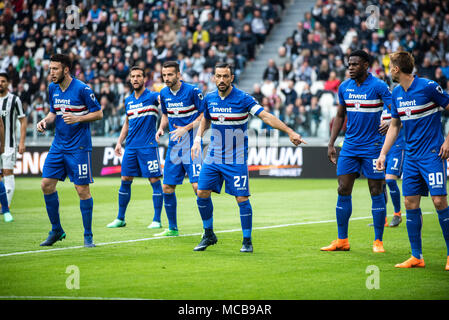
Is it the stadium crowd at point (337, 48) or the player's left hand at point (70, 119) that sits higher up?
the stadium crowd at point (337, 48)

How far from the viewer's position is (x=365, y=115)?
8.77m

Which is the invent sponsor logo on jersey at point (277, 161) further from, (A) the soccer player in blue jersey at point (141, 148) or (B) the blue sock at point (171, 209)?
(B) the blue sock at point (171, 209)

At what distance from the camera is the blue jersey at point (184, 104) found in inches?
417

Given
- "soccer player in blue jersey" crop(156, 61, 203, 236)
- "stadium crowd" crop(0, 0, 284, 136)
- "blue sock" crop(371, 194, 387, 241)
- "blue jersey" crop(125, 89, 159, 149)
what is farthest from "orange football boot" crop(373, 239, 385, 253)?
"stadium crowd" crop(0, 0, 284, 136)

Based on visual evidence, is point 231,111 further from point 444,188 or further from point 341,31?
point 341,31

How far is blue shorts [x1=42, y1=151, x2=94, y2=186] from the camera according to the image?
8945 mm

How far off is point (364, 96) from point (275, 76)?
15.0 metres

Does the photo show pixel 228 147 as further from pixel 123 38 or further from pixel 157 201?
pixel 123 38

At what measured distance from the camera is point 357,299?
602cm

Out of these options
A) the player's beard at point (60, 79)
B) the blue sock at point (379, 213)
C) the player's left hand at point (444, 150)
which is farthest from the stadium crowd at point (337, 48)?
the player's left hand at point (444, 150)

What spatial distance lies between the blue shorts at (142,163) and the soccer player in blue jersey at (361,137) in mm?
3495

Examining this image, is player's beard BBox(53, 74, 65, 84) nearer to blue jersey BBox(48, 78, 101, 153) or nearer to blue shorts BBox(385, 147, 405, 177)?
blue jersey BBox(48, 78, 101, 153)

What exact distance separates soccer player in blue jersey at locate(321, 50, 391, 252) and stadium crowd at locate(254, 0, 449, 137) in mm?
11623

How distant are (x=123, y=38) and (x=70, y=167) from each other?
19632 mm
